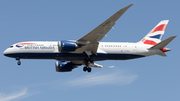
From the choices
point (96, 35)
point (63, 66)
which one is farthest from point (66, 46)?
point (63, 66)

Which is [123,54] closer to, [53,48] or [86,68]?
[86,68]

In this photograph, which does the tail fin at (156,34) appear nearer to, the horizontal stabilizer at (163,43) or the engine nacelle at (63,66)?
the horizontal stabilizer at (163,43)

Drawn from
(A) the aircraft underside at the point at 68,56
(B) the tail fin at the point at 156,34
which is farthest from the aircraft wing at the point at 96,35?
(B) the tail fin at the point at 156,34

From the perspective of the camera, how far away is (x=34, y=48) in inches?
2041

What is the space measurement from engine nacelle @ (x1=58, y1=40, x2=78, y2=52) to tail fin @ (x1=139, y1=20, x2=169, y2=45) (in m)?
13.7

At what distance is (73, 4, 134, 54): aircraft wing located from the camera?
4364cm

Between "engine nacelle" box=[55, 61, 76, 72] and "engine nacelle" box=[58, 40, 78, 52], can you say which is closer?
"engine nacelle" box=[58, 40, 78, 52]

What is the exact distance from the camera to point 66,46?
49.4m

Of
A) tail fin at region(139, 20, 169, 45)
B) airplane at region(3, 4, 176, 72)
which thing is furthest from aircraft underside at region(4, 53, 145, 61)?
tail fin at region(139, 20, 169, 45)

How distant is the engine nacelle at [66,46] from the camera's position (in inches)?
1941

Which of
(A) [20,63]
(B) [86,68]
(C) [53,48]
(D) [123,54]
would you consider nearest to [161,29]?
(D) [123,54]

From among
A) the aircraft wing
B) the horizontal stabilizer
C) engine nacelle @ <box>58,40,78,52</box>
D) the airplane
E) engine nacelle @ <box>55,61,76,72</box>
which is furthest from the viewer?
engine nacelle @ <box>55,61,76,72</box>

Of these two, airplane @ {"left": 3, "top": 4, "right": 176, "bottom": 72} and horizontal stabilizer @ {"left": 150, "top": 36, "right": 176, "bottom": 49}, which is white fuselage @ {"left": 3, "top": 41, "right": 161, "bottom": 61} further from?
horizontal stabilizer @ {"left": 150, "top": 36, "right": 176, "bottom": 49}

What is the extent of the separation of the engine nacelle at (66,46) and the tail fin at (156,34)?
13.7 meters
